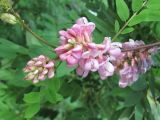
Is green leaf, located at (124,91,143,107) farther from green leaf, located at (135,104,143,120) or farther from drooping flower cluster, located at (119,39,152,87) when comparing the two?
drooping flower cluster, located at (119,39,152,87)

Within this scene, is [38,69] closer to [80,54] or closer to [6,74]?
[80,54]

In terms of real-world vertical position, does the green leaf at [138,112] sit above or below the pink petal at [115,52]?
below

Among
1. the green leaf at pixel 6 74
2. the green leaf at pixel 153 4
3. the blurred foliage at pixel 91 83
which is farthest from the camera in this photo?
the green leaf at pixel 6 74

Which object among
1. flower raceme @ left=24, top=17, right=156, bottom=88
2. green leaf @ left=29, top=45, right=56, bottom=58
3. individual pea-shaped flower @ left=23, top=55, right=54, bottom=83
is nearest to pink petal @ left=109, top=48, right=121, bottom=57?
flower raceme @ left=24, top=17, right=156, bottom=88

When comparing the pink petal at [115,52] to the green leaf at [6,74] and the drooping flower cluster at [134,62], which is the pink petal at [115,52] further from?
the green leaf at [6,74]

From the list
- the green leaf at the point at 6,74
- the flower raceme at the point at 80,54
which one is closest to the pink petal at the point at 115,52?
the flower raceme at the point at 80,54

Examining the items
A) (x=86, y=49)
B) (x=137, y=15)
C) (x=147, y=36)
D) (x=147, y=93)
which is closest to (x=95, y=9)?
(x=147, y=36)
